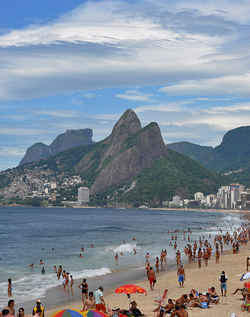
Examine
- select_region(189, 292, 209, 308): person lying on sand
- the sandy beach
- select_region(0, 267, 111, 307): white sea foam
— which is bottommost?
select_region(0, 267, 111, 307): white sea foam

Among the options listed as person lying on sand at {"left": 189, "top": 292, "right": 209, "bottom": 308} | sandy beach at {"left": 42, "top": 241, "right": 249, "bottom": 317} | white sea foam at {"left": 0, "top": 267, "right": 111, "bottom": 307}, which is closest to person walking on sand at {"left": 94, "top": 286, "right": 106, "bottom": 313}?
sandy beach at {"left": 42, "top": 241, "right": 249, "bottom": 317}

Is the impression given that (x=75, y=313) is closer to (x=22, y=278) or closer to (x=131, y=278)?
(x=131, y=278)

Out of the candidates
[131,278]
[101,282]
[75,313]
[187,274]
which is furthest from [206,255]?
[75,313]

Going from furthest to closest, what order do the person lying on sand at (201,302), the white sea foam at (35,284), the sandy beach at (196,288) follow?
the white sea foam at (35,284)
the person lying on sand at (201,302)
the sandy beach at (196,288)

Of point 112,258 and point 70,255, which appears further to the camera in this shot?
point 70,255

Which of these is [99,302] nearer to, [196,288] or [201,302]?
[201,302]

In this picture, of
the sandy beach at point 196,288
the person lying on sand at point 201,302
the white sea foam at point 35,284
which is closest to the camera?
the sandy beach at point 196,288

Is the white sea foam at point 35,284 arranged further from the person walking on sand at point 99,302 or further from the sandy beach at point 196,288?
the person walking on sand at point 99,302

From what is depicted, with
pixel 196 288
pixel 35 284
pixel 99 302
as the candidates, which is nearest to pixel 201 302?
pixel 99 302

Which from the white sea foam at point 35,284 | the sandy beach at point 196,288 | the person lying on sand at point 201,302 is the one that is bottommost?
the white sea foam at point 35,284

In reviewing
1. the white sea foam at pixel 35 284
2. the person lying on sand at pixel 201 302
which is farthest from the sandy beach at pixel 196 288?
the white sea foam at pixel 35 284

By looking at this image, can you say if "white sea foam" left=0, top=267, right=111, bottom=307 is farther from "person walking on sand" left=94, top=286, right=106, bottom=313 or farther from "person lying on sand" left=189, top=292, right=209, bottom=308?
"person lying on sand" left=189, top=292, right=209, bottom=308
